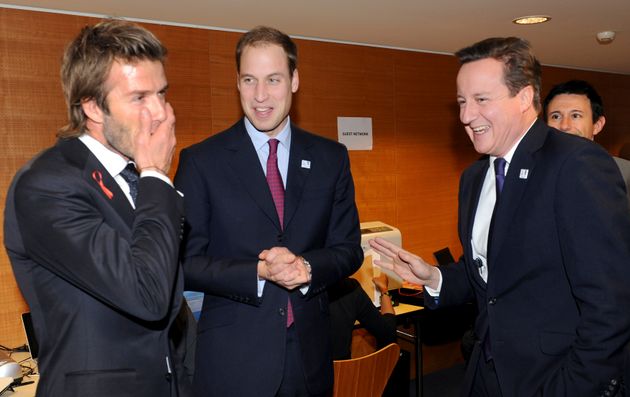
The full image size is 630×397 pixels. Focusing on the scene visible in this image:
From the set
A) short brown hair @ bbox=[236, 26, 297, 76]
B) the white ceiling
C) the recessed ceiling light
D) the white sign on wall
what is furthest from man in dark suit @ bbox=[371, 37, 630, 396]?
the white sign on wall

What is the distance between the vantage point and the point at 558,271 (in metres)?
1.70

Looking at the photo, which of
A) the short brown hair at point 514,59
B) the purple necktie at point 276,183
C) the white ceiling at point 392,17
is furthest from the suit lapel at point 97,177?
the white ceiling at point 392,17

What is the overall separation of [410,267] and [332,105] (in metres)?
2.53

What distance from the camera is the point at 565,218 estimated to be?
5.39 ft

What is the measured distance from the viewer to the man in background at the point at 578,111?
11.1 feet

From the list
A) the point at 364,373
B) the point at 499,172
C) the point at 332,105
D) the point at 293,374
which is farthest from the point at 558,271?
the point at 332,105

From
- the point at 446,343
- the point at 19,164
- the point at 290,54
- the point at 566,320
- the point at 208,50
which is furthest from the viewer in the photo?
the point at 446,343

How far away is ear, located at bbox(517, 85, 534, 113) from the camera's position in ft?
6.28

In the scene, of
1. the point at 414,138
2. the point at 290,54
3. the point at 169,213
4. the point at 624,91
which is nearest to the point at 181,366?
the point at 169,213

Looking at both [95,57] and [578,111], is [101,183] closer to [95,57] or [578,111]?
[95,57]

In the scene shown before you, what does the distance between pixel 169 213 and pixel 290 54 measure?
994 mm

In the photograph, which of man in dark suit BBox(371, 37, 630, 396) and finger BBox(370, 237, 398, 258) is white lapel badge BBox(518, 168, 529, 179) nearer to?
man in dark suit BBox(371, 37, 630, 396)

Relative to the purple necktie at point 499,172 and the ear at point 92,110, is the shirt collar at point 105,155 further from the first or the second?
the purple necktie at point 499,172

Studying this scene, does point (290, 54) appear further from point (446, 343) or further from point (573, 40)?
point (446, 343)
